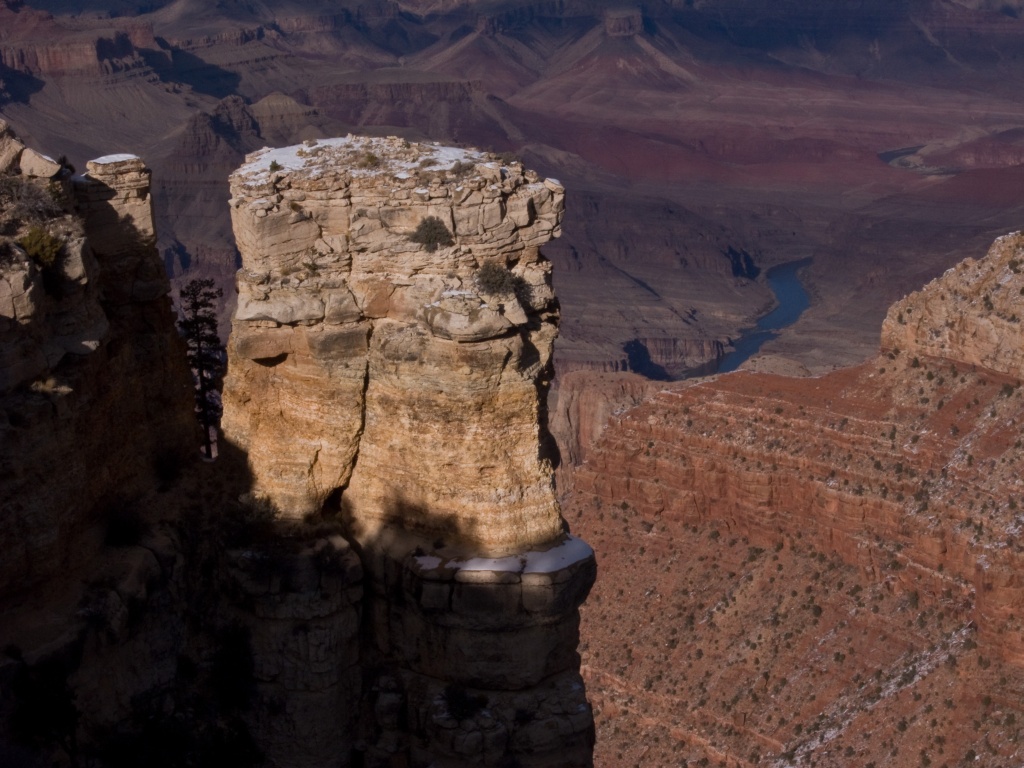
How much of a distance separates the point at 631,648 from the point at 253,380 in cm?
2383

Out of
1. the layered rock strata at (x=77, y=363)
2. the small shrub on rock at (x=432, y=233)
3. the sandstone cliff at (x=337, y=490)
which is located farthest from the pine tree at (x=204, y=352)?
the small shrub on rock at (x=432, y=233)

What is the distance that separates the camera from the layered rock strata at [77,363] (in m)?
16.1

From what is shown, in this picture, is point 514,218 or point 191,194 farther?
point 191,194

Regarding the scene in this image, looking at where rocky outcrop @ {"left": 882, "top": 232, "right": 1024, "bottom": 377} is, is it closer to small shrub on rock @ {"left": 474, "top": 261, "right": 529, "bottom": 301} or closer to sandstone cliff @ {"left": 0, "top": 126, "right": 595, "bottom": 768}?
sandstone cliff @ {"left": 0, "top": 126, "right": 595, "bottom": 768}

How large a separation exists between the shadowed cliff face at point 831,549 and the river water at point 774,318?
69300mm

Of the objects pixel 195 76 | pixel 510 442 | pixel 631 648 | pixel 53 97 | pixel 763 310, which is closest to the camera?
pixel 510 442

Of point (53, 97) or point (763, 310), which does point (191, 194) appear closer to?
point (53, 97)

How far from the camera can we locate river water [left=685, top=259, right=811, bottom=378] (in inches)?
5074

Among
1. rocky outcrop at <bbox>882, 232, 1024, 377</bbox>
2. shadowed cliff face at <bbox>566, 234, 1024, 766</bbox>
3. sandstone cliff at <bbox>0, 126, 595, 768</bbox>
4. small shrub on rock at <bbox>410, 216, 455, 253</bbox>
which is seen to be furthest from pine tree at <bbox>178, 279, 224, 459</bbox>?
rocky outcrop at <bbox>882, 232, 1024, 377</bbox>

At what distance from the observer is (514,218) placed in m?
18.7

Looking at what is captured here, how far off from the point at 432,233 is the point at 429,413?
1.93 metres

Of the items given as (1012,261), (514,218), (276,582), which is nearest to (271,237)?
(514,218)

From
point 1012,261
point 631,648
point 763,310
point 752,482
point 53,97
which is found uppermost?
point 1012,261

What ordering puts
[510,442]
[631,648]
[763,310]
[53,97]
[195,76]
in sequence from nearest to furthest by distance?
[510,442], [631,648], [763,310], [53,97], [195,76]
